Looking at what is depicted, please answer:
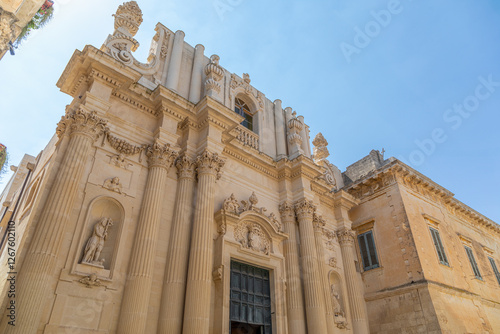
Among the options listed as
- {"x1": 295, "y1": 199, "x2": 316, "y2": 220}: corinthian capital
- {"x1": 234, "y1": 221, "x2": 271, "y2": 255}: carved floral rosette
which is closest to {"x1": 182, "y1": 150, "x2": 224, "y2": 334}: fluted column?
{"x1": 234, "y1": 221, "x2": 271, "y2": 255}: carved floral rosette

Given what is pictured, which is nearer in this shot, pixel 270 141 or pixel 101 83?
pixel 101 83

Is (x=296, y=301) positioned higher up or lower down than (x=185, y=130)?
lower down

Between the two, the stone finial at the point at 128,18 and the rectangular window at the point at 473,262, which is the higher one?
the stone finial at the point at 128,18

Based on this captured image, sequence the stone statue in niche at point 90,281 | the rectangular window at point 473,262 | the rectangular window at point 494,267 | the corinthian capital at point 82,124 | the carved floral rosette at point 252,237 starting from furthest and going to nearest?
the rectangular window at point 494,267, the rectangular window at point 473,262, the carved floral rosette at point 252,237, the corinthian capital at point 82,124, the stone statue in niche at point 90,281

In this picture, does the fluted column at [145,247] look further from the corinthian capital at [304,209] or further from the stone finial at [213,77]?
the corinthian capital at [304,209]

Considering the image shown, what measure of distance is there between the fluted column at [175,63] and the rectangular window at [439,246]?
40.8 feet

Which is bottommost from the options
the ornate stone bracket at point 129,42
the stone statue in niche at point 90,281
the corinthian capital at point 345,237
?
the stone statue in niche at point 90,281

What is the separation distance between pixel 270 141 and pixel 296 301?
21.7 ft

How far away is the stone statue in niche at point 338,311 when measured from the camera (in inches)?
491

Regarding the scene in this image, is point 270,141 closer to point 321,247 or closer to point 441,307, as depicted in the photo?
point 321,247

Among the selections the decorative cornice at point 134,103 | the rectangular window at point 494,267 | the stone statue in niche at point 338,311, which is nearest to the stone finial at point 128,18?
the decorative cornice at point 134,103

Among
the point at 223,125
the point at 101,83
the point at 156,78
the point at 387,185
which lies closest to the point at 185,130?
the point at 223,125

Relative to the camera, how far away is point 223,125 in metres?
11.2

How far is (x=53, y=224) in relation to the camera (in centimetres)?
710
